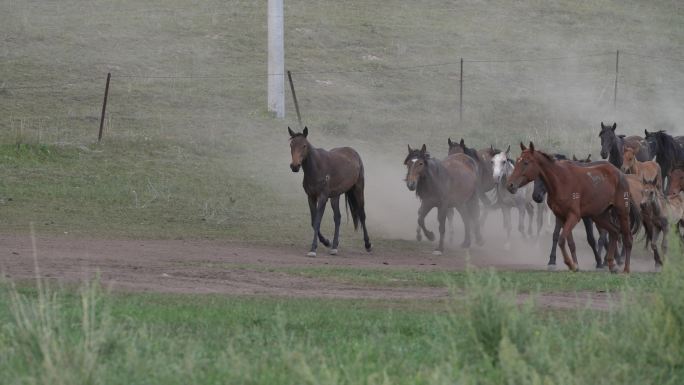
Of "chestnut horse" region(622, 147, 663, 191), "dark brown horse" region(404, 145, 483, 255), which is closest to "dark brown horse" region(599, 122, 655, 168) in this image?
"chestnut horse" region(622, 147, 663, 191)

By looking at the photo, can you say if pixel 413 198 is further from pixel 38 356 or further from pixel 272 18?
pixel 38 356

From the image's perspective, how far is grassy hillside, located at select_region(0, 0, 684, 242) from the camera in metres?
28.9

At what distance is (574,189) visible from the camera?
21.3 meters

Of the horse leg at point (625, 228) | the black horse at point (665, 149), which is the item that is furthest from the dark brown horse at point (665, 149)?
the horse leg at point (625, 228)

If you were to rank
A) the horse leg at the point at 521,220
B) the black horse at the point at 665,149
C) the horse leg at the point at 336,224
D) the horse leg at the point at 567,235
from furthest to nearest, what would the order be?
the horse leg at the point at 521,220 < the black horse at the point at 665,149 < the horse leg at the point at 336,224 < the horse leg at the point at 567,235

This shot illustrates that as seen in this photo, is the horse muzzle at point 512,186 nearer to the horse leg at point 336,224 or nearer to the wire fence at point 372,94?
the horse leg at point 336,224

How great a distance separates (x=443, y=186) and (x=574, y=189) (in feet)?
18.5

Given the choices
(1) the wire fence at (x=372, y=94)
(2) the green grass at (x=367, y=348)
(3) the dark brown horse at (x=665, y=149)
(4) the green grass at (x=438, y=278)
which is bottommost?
(4) the green grass at (x=438, y=278)

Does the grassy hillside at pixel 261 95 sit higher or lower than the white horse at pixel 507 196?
higher

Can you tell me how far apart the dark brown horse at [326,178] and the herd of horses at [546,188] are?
0.02 metres

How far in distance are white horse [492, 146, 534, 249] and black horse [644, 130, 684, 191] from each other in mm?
3001

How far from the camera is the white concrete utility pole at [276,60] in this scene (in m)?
39.5

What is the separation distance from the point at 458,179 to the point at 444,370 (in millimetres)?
17735

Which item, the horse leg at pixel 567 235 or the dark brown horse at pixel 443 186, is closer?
the horse leg at pixel 567 235
